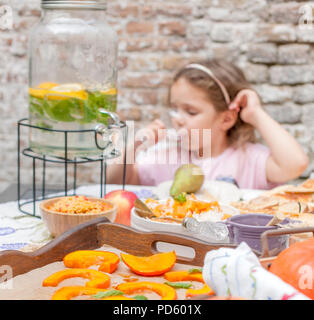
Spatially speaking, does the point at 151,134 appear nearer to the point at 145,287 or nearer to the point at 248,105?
the point at 248,105

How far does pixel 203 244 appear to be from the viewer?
2.55ft

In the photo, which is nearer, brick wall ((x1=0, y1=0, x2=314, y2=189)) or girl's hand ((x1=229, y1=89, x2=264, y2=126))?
girl's hand ((x1=229, y1=89, x2=264, y2=126))

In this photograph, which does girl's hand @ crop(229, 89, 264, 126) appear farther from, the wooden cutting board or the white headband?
the wooden cutting board

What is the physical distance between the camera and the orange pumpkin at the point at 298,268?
569 millimetres

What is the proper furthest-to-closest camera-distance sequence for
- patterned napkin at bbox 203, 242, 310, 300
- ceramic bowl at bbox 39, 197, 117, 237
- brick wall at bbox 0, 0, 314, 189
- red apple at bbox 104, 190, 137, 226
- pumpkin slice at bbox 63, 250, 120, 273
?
1. brick wall at bbox 0, 0, 314, 189
2. red apple at bbox 104, 190, 137, 226
3. ceramic bowl at bbox 39, 197, 117, 237
4. pumpkin slice at bbox 63, 250, 120, 273
5. patterned napkin at bbox 203, 242, 310, 300

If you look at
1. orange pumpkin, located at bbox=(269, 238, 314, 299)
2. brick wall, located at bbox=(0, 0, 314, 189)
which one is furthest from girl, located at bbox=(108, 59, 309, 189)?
orange pumpkin, located at bbox=(269, 238, 314, 299)

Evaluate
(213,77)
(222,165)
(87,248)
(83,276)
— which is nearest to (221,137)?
(222,165)

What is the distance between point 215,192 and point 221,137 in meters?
0.69

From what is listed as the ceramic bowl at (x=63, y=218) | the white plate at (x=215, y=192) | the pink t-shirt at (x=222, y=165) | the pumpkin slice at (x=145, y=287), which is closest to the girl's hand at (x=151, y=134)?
the pink t-shirt at (x=222, y=165)

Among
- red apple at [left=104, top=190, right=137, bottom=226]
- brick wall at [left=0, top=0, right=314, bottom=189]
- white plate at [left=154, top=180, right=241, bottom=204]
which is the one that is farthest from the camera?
brick wall at [left=0, top=0, right=314, bottom=189]

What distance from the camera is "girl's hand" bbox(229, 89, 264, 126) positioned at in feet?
6.48

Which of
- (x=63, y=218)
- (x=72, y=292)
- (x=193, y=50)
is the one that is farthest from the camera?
(x=193, y=50)

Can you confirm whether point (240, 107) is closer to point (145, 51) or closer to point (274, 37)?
point (274, 37)

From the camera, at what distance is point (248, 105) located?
1.99 meters
